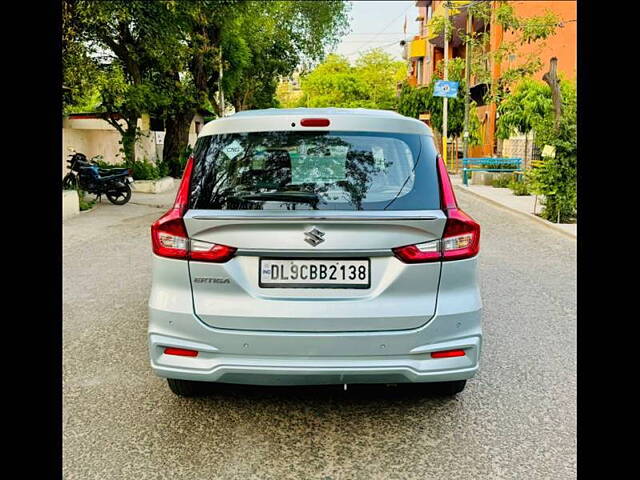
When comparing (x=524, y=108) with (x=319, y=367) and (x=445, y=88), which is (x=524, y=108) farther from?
(x=319, y=367)

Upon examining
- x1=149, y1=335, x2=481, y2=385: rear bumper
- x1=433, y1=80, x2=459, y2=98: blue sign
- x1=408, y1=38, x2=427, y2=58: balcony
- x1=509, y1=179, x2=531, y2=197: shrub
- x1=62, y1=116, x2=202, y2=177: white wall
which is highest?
x1=408, y1=38, x2=427, y2=58: balcony

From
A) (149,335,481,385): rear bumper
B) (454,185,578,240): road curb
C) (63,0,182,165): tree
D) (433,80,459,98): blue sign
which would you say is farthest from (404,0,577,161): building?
(149,335,481,385): rear bumper

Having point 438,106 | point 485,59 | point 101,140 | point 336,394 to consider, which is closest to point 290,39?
point 438,106

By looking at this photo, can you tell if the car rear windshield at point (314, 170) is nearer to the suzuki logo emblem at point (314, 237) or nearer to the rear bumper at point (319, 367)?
the suzuki logo emblem at point (314, 237)

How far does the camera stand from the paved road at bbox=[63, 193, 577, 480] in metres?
3.33

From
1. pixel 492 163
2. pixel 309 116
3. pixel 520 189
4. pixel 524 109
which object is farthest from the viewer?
pixel 492 163

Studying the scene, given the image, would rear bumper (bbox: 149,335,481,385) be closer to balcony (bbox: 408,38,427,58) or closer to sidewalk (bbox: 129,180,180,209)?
sidewalk (bbox: 129,180,180,209)

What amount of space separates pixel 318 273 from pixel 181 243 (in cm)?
72

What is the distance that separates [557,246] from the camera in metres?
10.8

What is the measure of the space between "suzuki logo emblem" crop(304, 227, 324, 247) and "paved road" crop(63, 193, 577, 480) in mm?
1066

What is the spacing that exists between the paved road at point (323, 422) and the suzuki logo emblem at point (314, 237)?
3.50 feet

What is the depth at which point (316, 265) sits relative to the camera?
3.39 meters
